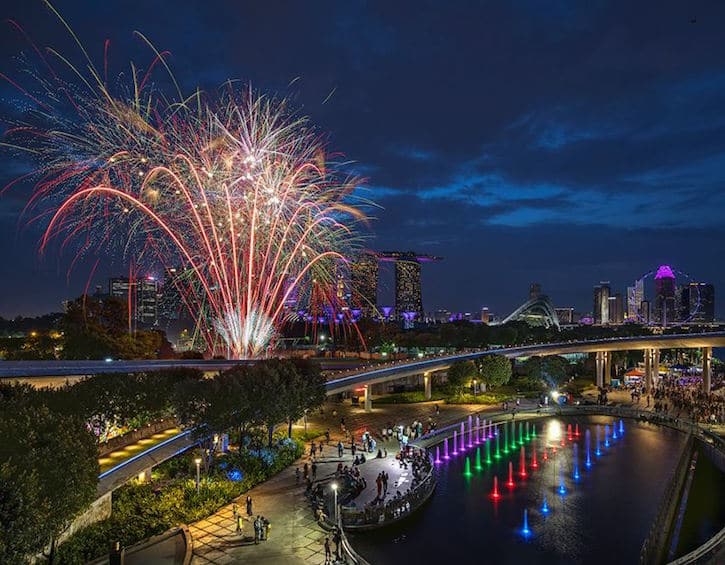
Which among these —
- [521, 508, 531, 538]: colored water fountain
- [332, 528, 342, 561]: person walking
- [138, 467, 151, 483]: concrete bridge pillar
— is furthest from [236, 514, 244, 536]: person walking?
[521, 508, 531, 538]: colored water fountain

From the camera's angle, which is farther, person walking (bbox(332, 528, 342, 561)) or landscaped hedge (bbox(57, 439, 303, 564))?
landscaped hedge (bbox(57, 439, 303, 564))

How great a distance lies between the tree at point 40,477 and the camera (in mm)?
16719

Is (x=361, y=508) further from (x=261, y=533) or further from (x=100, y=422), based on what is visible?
(x=100, y=422)

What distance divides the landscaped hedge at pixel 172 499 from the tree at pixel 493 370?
39819 mm

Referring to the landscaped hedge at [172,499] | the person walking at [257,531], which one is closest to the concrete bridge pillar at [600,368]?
the landscaped hedge at [172,499]

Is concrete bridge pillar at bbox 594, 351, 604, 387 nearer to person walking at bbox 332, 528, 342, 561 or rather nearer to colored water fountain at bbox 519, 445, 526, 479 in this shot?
colored water fountain at bbox 519, 445, 526, 479

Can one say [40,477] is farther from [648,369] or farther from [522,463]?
[648,369]

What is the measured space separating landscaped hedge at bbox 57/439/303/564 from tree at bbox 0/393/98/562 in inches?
182

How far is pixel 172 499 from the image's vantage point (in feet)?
99.3

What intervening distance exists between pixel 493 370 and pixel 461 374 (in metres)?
5.67

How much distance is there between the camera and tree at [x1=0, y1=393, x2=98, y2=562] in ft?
54.9

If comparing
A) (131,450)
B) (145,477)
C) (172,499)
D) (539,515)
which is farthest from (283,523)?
(539,515)

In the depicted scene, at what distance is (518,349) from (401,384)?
74.9ft

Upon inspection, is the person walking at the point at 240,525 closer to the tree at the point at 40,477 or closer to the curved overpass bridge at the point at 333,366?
the curved overpass bridge at the point at 333,366
